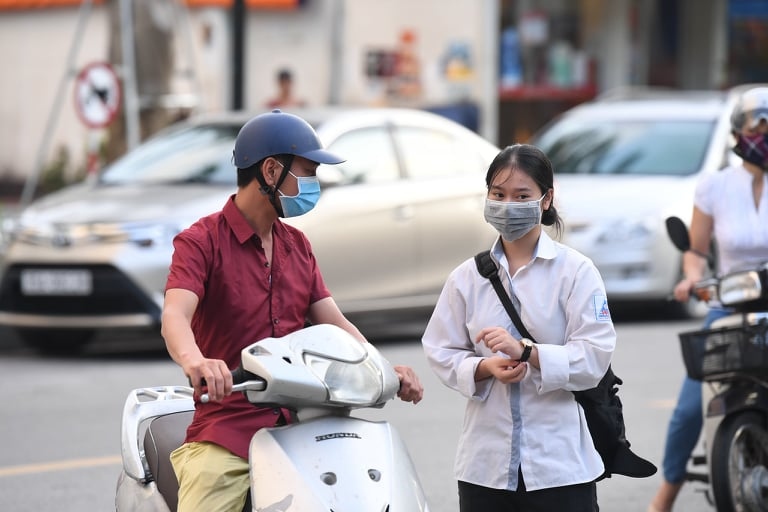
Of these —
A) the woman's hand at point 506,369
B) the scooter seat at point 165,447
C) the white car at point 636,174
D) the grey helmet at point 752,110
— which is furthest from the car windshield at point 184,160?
the woman's hand at point 506,369

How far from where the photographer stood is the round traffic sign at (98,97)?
13.8 m

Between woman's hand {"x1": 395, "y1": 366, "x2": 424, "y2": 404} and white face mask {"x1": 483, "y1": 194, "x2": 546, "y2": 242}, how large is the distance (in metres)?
0.46

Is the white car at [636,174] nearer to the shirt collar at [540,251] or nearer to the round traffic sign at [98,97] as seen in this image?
the round traffic sign at [98,97]

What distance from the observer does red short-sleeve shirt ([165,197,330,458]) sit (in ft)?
12.8

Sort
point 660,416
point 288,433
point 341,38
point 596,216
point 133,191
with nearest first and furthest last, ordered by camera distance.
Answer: point 288,433 < point 660,416 < point 133,191 < point 596,216 < point 341,38

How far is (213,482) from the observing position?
3.77 metres

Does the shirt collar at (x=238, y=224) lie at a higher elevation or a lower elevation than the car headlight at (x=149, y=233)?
higher

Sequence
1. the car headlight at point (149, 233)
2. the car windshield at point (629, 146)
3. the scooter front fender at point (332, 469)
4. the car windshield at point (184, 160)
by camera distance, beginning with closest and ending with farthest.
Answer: the scooter front fender at point (332, 469) → the car headlight at point (149, 233) → the car windshield at point (184, 160) → the car windshield at point (629, 146)

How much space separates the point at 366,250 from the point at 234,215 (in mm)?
6775

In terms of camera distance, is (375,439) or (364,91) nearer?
(375,439)

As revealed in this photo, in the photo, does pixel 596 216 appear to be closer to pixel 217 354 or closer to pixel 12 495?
pixel 12 495

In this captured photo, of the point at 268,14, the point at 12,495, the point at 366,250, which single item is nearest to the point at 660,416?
the point at 366,250

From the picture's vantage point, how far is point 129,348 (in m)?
11.3

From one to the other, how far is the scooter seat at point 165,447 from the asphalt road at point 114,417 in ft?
8.38
